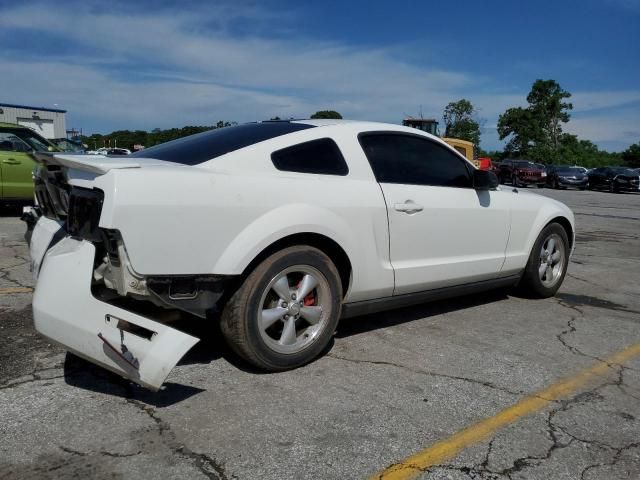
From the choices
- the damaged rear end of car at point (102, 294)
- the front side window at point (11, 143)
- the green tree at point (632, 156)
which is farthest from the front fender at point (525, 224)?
the green tree at point (632, 156)

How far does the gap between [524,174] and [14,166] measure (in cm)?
2729

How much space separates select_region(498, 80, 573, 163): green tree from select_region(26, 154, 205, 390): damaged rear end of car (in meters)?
63.9

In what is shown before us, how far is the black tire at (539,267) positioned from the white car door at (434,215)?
1.80 feet

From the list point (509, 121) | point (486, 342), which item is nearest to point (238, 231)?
point (486, 342)

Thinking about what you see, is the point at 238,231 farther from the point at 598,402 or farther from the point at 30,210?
the point at 598,402

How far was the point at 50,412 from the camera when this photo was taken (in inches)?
113

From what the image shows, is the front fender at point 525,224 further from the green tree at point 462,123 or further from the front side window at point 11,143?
the green tree at point 462,123

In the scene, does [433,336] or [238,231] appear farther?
[433,336]

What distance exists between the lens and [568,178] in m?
31.1

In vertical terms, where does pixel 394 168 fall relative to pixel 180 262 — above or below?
above

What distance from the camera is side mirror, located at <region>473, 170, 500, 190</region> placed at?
464 centimetres

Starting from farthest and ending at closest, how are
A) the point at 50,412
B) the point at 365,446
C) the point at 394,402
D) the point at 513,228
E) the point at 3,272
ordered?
the point at 3,272 → the point at 513,228 → the point at 394,402 → the point at 50,412 → the point at 365,446

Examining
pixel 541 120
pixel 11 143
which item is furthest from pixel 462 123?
pixel 11 143

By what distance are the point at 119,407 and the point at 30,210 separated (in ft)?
6.06
